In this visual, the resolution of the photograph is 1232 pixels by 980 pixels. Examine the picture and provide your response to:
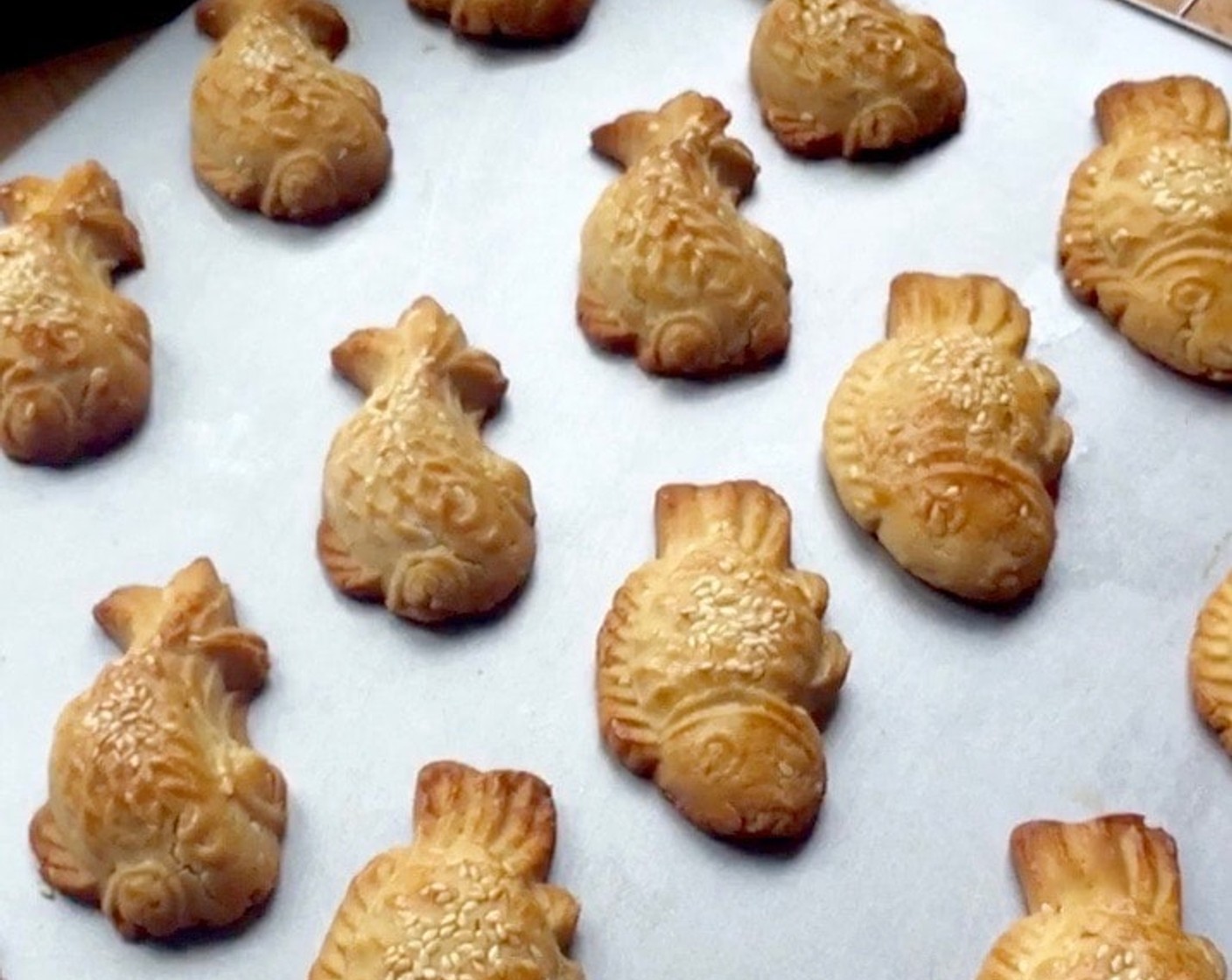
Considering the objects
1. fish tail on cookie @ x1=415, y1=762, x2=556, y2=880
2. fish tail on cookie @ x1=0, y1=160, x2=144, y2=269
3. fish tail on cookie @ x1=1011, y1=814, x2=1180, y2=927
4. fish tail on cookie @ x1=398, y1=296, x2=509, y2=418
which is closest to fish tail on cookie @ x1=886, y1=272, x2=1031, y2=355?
fish tail on cookie @ x1=398, y1=296, x2=509, y2=418

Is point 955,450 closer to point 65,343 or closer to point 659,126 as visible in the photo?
point 659,126

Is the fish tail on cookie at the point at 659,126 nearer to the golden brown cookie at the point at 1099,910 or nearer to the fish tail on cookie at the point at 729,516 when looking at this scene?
the fish tail on cookie at the point at 729,516

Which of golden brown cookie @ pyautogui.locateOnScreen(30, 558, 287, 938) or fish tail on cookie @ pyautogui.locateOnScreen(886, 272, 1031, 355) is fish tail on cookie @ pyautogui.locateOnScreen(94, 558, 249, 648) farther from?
fish tail on cookie @ pyautogui.locateOnScreen(886, 272, 1031, 355)

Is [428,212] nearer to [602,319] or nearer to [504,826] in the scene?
[602,319]

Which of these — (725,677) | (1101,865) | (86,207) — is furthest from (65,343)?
(1101,865)

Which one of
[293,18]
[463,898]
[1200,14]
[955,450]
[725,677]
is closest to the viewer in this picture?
[463,898]

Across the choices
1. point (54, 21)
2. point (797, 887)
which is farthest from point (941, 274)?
point (54, 21)
